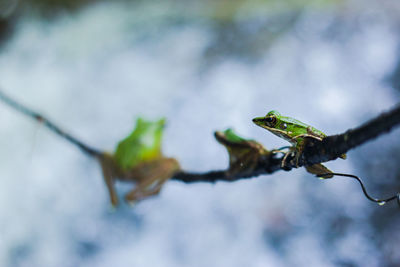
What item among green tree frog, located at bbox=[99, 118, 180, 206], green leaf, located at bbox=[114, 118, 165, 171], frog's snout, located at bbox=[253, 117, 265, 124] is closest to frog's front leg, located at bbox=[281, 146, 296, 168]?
frog's snout, located at bbox=[253, 117, 265, 124]

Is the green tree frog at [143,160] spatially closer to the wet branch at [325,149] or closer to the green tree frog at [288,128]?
the wet branch at [325,149]

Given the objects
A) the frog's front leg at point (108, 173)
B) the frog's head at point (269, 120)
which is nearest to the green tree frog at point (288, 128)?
the frog's head at point (269, 120)

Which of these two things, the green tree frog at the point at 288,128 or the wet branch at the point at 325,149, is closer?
the wet branch at the point at 325,149

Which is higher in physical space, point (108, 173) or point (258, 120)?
point (258, 120)

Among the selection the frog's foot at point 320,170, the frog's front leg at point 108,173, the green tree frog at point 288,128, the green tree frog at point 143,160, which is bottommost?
the frog's front leg at point 108,173

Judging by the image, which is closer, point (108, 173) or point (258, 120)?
point (258, 120)

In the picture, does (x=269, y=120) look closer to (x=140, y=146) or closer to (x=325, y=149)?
(x=325, y=149)

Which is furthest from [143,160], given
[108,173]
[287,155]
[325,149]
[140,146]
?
[325,149]
